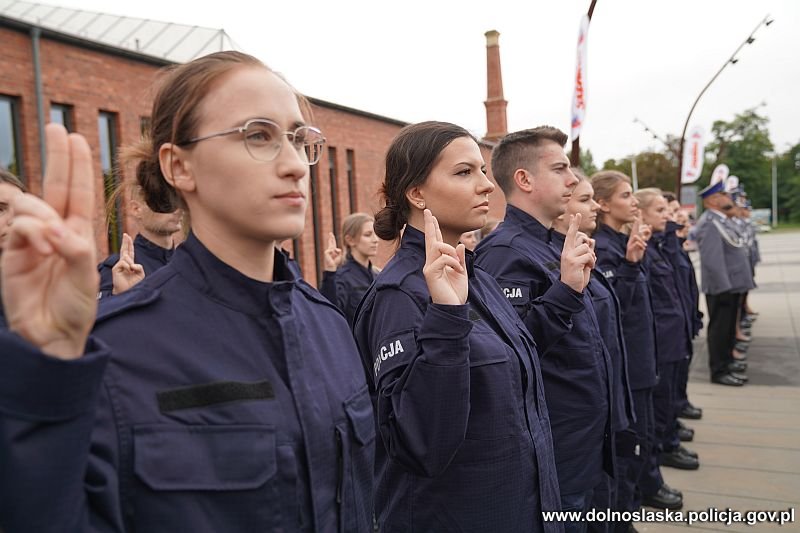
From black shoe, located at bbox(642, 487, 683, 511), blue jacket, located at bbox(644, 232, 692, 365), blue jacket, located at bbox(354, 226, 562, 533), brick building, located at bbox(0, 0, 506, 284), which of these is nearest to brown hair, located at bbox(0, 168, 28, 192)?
blue jacket, located at bbox(354, 226, 562, 533)

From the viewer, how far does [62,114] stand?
33.3 ft

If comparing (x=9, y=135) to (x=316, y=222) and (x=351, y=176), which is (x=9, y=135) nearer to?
(x=316, y=222)

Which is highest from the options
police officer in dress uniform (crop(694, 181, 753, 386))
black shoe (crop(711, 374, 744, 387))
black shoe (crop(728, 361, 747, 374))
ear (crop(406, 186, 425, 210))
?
ear (crop(406, 186, 425, 210))

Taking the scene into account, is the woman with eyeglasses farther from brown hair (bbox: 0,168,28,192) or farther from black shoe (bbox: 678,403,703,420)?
black shoe (bbox: 678,403,703,420)

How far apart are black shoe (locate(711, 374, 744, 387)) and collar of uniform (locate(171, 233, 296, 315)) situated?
26.4ft

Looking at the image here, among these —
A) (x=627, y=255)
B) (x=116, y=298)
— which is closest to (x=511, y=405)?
(x=116, y=298)

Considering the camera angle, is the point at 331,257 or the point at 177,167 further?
the point at 331,257

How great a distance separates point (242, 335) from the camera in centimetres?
139

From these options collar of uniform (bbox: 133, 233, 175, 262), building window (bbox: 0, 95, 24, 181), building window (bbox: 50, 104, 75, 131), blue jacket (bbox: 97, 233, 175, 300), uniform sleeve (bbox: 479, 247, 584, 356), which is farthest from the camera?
building window (bbox: 50, 104, 75, 131)

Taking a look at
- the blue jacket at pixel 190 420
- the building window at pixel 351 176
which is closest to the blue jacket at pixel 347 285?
the blue jacket at pixel 190 420

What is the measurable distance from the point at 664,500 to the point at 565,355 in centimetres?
244

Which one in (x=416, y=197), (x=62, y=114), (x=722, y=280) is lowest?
(x=722, y=280)

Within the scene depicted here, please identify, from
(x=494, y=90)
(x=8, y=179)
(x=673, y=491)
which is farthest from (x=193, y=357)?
(x=494, y=90)

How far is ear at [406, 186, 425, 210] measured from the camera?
2520mm
